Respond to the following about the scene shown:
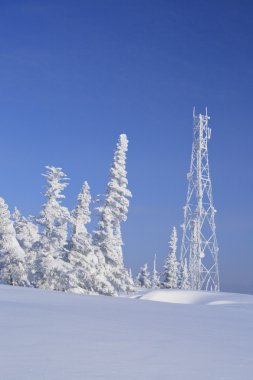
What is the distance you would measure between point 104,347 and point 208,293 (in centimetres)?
2586

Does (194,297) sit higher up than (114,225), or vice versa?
(114,225)

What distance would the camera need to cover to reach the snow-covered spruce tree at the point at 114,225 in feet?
101

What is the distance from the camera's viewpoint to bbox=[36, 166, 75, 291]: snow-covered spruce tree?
27.2 meters

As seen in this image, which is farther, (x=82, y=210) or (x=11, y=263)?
(x=11, y=263)

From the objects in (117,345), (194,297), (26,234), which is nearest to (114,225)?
(194,297)

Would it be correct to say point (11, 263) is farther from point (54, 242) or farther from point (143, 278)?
point (143, 278)

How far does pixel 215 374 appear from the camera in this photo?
5.62 m

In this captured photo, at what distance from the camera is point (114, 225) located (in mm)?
32000

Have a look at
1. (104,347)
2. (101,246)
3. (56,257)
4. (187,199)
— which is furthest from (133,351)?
(187,199)

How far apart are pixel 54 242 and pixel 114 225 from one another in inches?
207

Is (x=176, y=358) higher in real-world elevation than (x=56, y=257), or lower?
lower

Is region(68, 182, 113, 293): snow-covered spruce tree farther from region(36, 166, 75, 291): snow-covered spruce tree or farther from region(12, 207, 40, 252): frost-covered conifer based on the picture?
region(12, 207, 40, 252): frost-covered conifer

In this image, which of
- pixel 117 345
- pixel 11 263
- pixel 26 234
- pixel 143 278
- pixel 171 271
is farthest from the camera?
pixel 143 278

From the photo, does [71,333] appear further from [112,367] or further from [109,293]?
[109,293]
